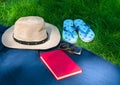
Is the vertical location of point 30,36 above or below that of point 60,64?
above

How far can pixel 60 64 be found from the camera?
2303 mm

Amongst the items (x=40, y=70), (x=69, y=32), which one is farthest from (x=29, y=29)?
(x=69, y=32)

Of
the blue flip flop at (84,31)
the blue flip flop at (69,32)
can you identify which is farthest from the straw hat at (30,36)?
the blue flip flop at (84,31)

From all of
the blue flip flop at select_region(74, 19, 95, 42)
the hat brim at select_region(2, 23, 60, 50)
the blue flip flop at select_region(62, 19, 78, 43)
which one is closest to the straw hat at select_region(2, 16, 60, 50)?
the hat brim at select_region(2, 23, 60, 50)

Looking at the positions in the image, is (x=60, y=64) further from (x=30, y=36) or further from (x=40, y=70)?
(x=30, y=36)

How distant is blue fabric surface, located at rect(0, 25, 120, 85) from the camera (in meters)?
2.19

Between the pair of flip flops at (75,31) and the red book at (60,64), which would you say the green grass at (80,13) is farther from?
the red book at (60,64)

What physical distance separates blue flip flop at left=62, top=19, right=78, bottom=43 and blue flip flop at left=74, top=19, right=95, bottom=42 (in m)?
0.05

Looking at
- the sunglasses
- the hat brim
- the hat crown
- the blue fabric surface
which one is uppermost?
the hat crown

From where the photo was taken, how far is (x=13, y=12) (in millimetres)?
3170

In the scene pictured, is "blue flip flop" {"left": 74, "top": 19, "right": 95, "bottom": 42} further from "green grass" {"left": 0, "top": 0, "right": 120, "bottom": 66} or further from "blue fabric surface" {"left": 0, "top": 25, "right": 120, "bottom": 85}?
"blue fabric surface" {"left": 0, "top": 25, "right": 120, "bottom": 85}

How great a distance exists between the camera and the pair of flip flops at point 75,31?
9.36 ft

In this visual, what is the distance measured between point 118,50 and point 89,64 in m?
0.53

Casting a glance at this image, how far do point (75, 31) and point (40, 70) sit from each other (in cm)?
83
